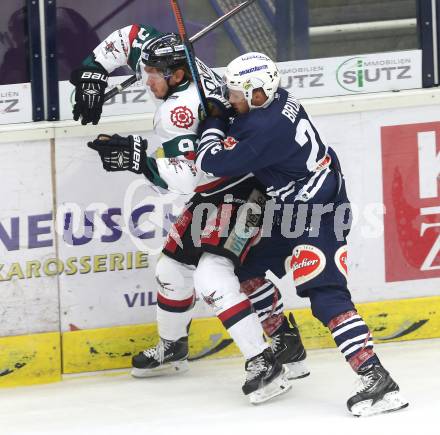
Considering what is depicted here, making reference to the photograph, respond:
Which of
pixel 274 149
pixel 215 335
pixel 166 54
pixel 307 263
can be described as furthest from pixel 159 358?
pixel 166 54

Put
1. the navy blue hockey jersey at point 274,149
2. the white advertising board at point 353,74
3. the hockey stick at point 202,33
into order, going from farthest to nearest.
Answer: the white advertising board at point 353,74 < the hockey stick at point 202,33 < the navy blue hockey jersey at point 274,149

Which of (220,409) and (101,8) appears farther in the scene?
(101,8)

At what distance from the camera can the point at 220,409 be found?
16.8ft

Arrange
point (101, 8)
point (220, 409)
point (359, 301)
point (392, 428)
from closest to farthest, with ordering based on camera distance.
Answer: point (392, 428), point (220, 409), point (101, 8), point (359, 301)

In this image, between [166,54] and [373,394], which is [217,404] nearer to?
[373,394]

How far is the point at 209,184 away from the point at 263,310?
1.80ft

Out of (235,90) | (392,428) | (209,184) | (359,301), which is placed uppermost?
(235,90)

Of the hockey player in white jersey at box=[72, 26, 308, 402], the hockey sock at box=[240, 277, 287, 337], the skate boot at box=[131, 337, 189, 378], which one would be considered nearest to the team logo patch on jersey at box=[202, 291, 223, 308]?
the hockey player in white jersey at box=[72, 26, 308, 402]

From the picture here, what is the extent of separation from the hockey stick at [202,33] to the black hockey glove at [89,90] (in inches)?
3.0

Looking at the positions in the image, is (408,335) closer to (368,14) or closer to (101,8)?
(368,14)

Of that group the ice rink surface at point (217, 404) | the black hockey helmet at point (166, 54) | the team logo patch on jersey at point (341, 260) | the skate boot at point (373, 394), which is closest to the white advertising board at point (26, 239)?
the ice rink surface at point (217, 404)

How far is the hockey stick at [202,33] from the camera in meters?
5.36

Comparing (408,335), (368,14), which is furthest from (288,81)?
(408,335)

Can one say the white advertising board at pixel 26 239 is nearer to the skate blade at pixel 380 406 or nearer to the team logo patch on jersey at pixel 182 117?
the team logo patch on jersey at pixel 182 117
